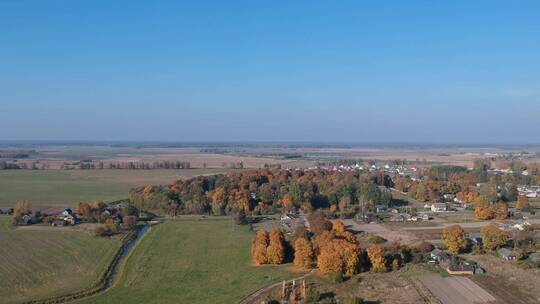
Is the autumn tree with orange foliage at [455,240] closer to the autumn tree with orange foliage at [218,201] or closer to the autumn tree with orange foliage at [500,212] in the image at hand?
the autumn tree with orange foliage at [500,212]

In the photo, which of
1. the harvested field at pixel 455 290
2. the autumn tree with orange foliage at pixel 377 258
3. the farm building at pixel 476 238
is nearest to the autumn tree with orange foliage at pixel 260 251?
the autumn tree with orange foliage at pixel 377 258

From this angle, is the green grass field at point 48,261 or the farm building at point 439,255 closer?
the green grass field at point 48,261

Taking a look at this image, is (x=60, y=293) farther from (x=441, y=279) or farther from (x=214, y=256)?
(x=441, y=279)

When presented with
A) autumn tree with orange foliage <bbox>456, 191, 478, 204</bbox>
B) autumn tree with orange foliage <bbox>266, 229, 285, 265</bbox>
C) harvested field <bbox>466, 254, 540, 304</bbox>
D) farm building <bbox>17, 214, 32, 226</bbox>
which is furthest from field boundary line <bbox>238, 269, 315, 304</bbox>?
autumn tree with orange foliage <bbox>456, 191, 478, 204</bbox>

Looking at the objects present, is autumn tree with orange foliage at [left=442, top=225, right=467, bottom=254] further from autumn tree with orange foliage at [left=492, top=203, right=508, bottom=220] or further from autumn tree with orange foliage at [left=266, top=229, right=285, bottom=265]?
autumn tree with orange foliage at [left=492, top=203, right=508, bottom=220]

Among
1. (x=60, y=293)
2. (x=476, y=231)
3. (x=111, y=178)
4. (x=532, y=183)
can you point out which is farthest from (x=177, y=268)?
(x=532, y=183)

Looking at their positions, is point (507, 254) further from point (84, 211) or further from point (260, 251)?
point (84, 211)
